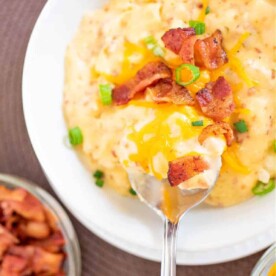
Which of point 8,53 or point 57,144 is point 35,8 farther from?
point 57,144

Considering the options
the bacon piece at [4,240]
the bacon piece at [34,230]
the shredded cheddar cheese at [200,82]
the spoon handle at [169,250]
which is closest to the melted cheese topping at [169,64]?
the shredded cheddar cheese at [200,82]

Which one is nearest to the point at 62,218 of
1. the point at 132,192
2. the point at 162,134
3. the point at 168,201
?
the point at 132,192

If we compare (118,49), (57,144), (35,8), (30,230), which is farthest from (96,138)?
(35,8)

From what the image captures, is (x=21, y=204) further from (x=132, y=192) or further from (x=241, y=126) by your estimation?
(x=241, y=126)

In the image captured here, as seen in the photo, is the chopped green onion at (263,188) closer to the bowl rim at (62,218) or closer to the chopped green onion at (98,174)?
the chopped green onion at (98,174)

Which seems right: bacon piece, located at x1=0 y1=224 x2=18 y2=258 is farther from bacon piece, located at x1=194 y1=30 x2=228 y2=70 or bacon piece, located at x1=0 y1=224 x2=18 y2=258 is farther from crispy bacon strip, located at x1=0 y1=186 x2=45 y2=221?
bacon piece, located at x1=194 y1=30 x2=228 y2=70
